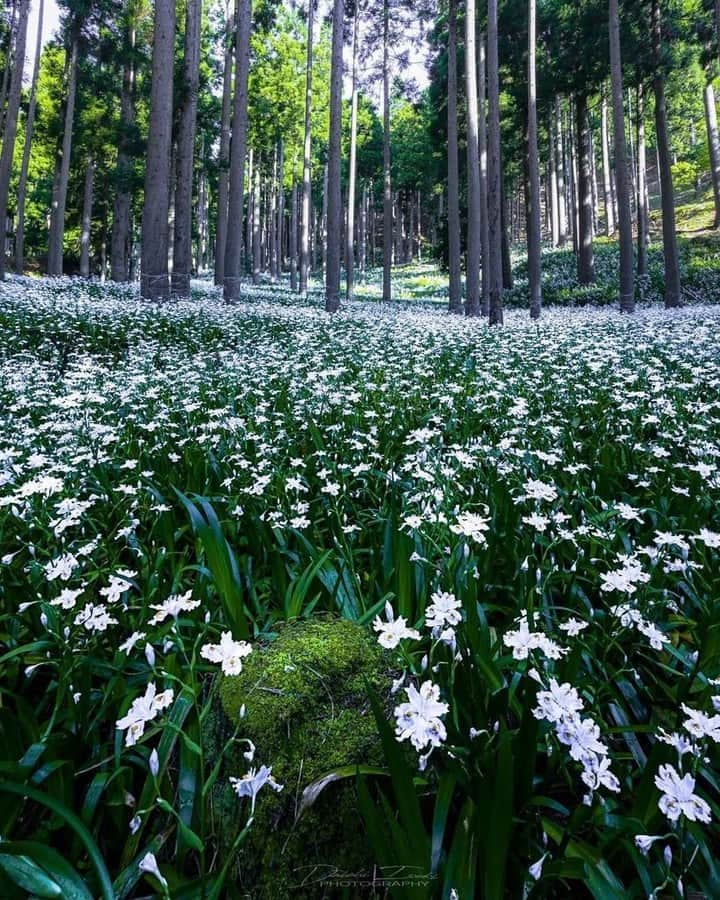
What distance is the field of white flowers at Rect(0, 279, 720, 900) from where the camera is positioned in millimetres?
1191

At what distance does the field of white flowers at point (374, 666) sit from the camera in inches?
46.9

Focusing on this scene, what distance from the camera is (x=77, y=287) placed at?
629 inches

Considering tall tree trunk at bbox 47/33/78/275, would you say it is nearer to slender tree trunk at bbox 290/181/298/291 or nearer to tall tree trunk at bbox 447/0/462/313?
slender tree trunk at bbox 290/181/298/291

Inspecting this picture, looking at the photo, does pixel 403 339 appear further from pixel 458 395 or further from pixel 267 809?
pixel 267 809

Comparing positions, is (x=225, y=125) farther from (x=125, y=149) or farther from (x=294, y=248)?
(x=294, y=248)

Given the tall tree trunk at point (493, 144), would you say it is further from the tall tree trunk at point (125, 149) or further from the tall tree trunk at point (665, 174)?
the tall tree trunk at point (125, 149)

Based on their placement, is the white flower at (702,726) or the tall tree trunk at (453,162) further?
the tall tree trunk at (453,162)

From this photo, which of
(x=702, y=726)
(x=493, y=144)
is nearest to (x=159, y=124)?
(x=493, y=144)

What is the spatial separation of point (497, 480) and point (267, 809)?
2313 millimetres

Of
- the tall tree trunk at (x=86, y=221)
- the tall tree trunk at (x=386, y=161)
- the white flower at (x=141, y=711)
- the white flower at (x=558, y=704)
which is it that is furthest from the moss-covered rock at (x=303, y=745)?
the tall tree trunk at (x=86, y=221)

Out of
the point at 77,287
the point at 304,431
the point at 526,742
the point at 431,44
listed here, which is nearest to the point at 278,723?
the point at 526,742

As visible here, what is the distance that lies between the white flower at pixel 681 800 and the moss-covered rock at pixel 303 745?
0.65 meters

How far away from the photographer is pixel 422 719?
1.13 meters

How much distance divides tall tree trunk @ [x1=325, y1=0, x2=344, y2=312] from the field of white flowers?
37.2ft
